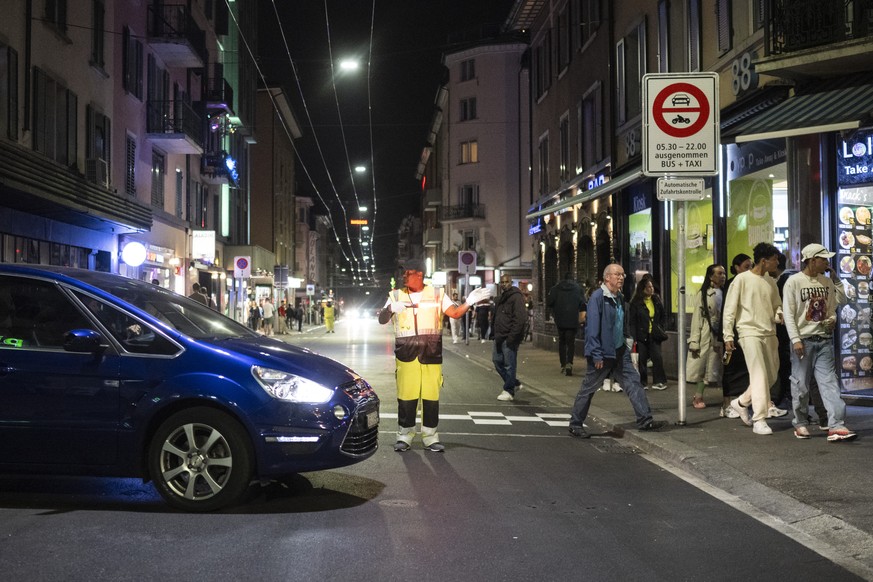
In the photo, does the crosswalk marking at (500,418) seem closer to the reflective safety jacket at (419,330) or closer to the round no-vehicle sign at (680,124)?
the reflective safety jacket at (419,330)

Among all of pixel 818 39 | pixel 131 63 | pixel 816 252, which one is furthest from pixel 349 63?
pixel 816 252

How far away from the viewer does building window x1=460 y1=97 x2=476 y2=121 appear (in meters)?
59.4

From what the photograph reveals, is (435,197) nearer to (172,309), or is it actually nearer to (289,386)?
(172,309)

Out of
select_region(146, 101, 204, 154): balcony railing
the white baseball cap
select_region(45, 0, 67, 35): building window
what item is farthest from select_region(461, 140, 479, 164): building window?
the white baseball cap

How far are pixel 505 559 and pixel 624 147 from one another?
1780cm

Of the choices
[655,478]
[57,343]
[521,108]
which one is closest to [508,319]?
[655,478]

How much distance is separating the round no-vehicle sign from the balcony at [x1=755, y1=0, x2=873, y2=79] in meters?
2.40

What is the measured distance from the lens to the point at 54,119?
845 inches

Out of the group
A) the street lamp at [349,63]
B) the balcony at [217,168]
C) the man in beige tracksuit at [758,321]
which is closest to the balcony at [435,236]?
the balcony at [217,168]

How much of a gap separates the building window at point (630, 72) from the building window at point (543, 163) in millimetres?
9416

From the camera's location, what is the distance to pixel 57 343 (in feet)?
21.2

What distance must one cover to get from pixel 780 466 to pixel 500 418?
4517 millimetres

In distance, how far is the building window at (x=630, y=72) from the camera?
821 inches

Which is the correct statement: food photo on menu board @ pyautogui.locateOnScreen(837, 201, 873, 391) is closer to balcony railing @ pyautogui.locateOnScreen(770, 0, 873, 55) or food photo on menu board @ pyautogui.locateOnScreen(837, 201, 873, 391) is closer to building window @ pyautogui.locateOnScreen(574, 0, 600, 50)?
balcony railing @ pyautogui.locateOnScreen(770, 0, 873, 55)
